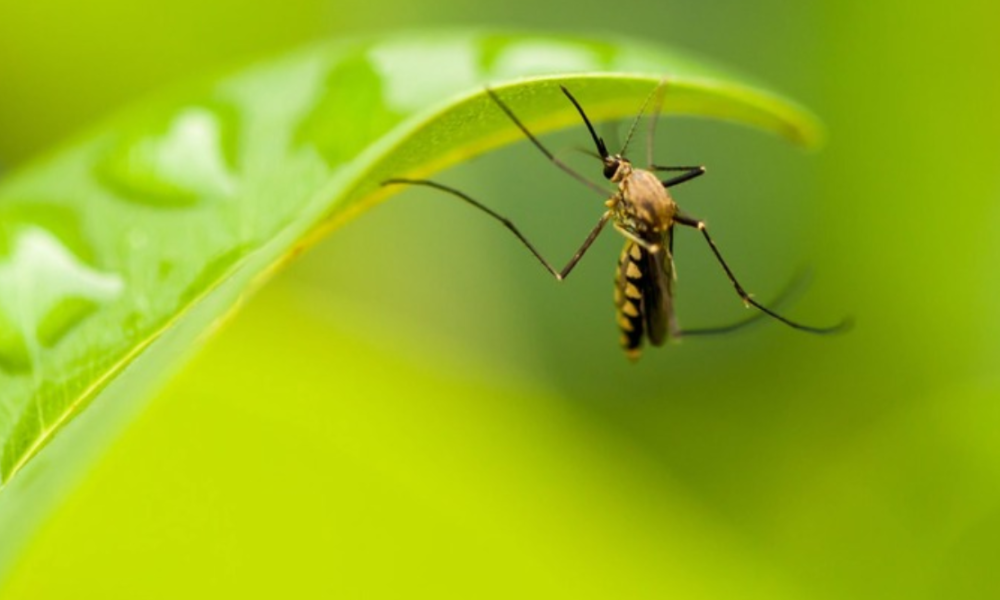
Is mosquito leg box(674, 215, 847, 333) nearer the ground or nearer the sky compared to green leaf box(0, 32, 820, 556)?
nearer the sky

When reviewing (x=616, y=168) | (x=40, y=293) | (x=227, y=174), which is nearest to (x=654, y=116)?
(x=616, y=168)

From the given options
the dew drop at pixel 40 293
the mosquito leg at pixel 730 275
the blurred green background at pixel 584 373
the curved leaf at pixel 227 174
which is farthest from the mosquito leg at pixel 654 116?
the dew drop at pixel 40 293

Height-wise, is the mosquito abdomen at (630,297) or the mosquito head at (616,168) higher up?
the mosquito head at (616,168)

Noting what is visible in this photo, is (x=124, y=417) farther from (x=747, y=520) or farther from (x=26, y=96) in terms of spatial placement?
(x=26, y=96)

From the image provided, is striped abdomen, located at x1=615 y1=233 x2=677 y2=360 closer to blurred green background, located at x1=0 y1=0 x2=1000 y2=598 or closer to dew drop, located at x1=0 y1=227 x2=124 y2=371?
blurred green background, located at x1=0 y1=0 x2=1000 y2=598

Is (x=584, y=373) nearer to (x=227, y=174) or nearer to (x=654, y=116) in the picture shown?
(x=654, y=116)

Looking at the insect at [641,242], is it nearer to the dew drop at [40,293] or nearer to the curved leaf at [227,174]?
the curved leaf at [227,174]

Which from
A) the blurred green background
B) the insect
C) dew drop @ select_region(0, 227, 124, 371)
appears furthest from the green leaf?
the blurred green background
